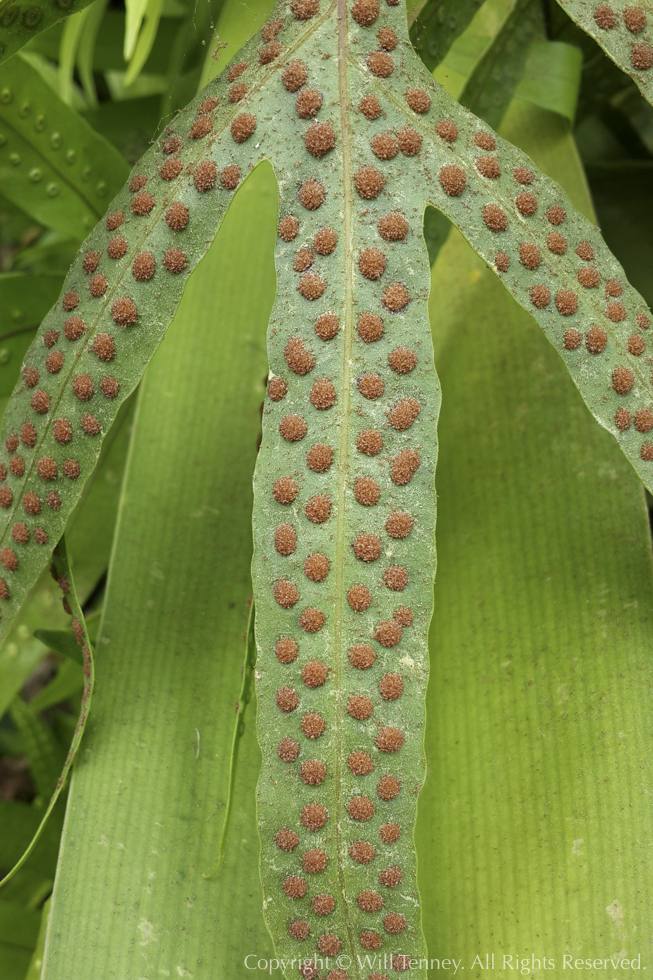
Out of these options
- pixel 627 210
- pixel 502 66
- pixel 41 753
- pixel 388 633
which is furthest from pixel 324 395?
pixel 41 753

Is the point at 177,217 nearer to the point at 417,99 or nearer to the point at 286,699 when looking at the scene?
the point at 417,99

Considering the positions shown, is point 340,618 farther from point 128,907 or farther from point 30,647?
point 30,647

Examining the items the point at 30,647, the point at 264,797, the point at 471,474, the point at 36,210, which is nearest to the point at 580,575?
the point at 471,474

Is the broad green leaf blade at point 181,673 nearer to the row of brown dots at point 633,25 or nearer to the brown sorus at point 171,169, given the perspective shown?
the brown sorus at point 171,169

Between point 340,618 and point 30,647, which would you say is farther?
point 30,647

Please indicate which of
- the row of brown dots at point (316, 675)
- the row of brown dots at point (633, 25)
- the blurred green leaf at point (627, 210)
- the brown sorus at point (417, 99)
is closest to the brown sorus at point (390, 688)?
the row of brown dots at point (316, 675)

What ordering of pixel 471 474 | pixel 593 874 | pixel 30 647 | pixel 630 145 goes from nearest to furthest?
pixel 593 874 → pixel 471 474 → pixel 30 647 → pixel 630 145
